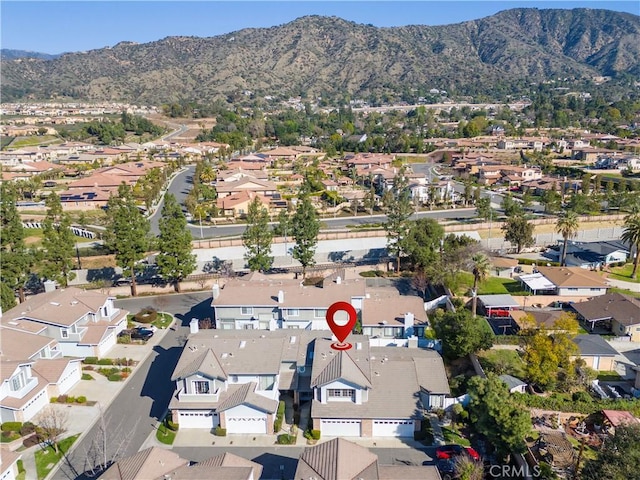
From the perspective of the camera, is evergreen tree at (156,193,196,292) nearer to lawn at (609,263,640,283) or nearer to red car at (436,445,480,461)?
red car at (436,445,480,461)

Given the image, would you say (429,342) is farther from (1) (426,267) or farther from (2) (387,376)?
(1) (426,267)

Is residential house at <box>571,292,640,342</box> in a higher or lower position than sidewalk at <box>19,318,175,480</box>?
higher

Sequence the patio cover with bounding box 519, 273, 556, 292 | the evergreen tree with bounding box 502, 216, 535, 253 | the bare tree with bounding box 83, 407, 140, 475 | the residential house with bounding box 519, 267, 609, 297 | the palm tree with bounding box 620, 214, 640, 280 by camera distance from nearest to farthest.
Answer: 1. the bare tree with bounding box 83, 407, 140, 475
2. the residential house with bounding box 519, 267, 609, 297
3. the patio cover with bounding box 519, 273, 556, 292
4. the palm tree with bounding box 620, 214, 640, 280
5. the evergreen tree with bounding box 502, 216, 535, 253

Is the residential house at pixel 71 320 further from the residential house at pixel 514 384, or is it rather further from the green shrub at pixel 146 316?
the residential house at pixel 514 384

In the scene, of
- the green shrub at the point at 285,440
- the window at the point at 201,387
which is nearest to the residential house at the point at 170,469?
the green shrub at the point at 285,440

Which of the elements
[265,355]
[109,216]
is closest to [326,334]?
[265,355]

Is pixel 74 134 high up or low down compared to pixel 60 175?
up

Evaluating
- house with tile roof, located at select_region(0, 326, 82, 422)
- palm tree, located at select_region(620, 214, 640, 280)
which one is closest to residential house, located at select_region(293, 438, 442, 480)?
house with tile roof, located at select_region(0, 326, 82, 422)
